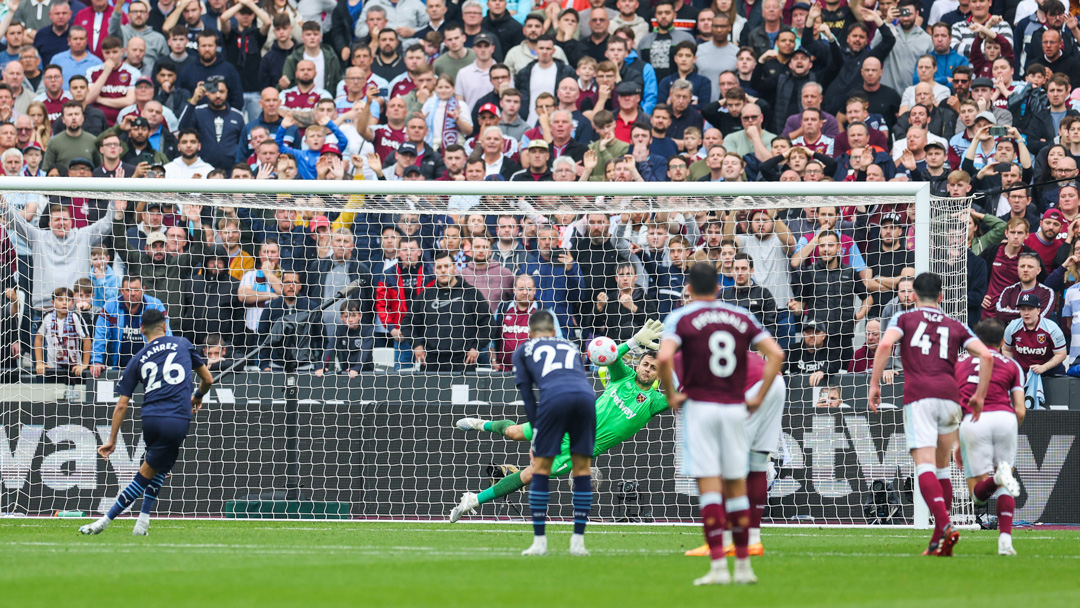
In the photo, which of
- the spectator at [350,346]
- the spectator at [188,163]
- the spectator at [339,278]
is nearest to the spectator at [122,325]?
the spectator at [339,278]

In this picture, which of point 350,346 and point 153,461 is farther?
point 350,346

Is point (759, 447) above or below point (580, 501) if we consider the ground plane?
above

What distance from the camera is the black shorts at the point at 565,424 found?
1069 cm

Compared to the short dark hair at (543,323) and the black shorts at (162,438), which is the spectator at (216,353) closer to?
the black shorts at (162,438)

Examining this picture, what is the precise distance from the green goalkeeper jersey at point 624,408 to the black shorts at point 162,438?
11.0 feet

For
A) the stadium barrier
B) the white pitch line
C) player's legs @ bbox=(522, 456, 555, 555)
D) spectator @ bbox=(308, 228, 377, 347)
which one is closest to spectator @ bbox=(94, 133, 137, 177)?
→ spectator @ bbox=(308, 228, 377, 347)

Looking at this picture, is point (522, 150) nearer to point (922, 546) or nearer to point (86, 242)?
point (86, 242)

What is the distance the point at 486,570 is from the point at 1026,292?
28.7ft

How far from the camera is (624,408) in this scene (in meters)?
13.7

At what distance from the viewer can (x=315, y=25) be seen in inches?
802

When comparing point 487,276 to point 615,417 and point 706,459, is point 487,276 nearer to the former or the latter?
point 615,417

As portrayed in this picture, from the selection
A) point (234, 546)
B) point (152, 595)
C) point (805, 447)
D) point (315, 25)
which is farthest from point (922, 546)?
point (315, 25)

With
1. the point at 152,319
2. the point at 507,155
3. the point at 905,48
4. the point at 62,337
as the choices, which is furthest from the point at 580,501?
the point at 905,48

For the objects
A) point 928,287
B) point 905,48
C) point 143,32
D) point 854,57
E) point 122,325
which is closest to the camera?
point 928,287
